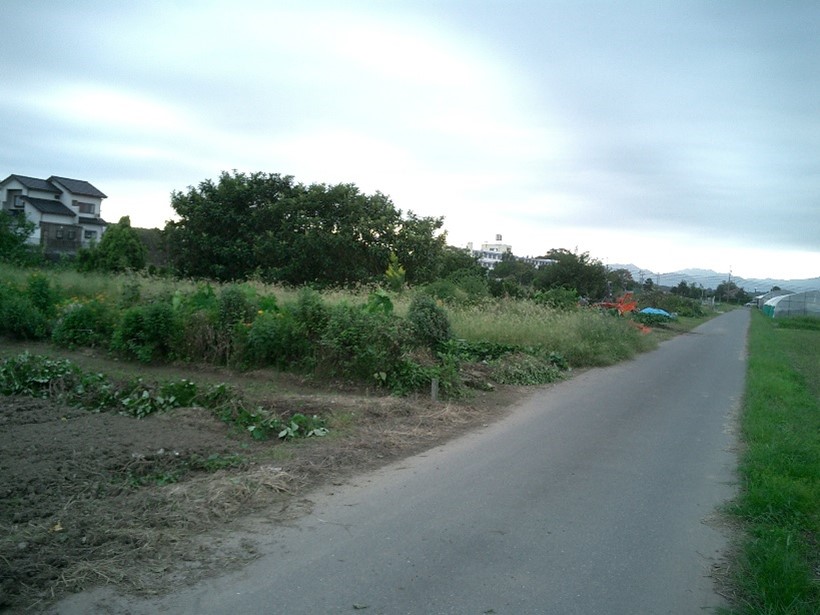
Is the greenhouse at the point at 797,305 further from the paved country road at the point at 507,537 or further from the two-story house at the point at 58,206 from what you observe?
the paved country road at the point at 507,537

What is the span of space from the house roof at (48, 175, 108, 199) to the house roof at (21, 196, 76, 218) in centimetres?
140

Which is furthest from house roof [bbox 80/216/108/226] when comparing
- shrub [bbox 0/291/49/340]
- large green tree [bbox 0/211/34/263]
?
shrub [bbox 0/291/49/340]

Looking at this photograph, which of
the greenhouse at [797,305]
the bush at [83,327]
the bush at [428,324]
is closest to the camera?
the bush at [428,324]

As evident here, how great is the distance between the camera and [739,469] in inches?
316

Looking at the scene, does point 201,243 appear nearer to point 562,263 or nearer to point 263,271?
point 263,271

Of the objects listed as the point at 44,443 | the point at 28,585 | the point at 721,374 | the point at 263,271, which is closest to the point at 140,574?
the point at 28,585

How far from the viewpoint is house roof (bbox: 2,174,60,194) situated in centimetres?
4647

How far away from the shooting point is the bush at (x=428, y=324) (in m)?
12.3

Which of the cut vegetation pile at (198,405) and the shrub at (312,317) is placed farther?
the shrub at (312,317)

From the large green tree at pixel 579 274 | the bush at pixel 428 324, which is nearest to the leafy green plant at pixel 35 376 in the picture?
the bush at pixel 428 324

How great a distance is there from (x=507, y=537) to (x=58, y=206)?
50547mm

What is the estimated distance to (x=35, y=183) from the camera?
4744 cm

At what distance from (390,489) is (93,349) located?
10.3m

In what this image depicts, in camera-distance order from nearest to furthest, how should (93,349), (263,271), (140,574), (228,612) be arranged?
(228,612), (140,574), (93,349), (263,271)
